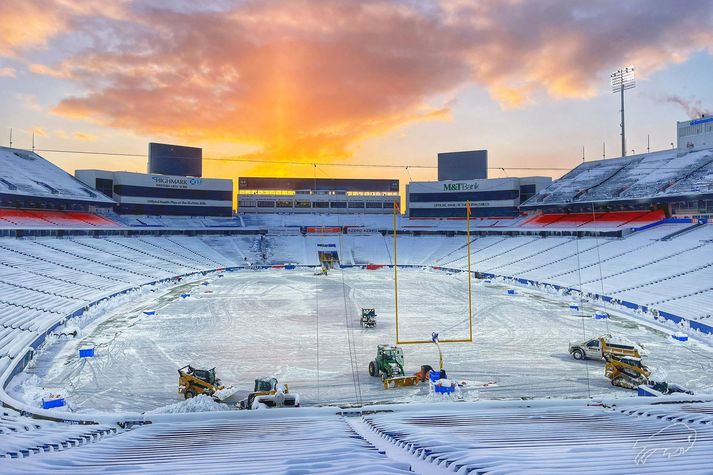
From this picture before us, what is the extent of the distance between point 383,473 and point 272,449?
3056mm

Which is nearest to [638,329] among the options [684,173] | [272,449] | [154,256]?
[272,449]

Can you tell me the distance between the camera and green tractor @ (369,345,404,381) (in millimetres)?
18453

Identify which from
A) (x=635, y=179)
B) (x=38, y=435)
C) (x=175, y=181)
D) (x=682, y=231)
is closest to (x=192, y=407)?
(x=38, y=435)

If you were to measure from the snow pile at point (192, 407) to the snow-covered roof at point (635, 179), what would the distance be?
57578mm

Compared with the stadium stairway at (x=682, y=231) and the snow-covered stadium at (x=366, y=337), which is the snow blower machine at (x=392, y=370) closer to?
the snow-covered stadium at (x=366, y=337)

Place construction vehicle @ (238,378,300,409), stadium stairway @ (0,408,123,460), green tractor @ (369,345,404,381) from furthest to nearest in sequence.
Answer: green tractor @ (369,345,404,381)
construction vehicle @ (238,378,300,409)
stadium stairway @ (0,408,123,460)

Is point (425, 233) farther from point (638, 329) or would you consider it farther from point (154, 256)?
point (638, 329)

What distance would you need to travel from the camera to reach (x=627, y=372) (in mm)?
17766

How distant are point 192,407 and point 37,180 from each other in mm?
64433

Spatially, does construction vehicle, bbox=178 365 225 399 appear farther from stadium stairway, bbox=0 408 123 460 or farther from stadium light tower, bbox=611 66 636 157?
stadium light tower, bbox=611 66 636 157

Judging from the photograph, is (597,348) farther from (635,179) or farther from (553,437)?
(635,179)

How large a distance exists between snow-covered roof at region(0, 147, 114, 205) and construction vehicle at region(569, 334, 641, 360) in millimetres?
62855

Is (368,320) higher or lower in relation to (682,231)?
lower

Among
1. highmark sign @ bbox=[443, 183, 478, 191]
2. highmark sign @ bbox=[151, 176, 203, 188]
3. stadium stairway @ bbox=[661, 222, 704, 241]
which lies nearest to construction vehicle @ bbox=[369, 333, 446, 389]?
stadium stairway @ bbox=[661, 222, 704, 241]
